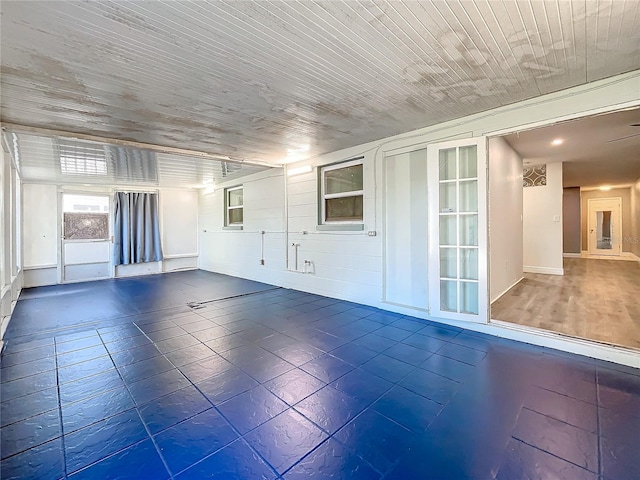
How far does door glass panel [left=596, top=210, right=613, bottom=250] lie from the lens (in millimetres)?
10453

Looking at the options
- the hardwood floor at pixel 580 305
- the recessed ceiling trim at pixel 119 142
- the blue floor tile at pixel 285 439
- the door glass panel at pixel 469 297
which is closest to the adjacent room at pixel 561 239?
the hardwood floor at pixel 580 305

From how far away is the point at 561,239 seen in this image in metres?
6.62

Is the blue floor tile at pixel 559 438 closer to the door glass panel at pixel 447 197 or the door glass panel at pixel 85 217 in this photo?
the door glass panel at pixel 447 197

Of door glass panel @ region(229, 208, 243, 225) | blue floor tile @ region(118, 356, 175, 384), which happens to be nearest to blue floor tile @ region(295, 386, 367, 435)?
blue floor tile @ region(118, 356, 175, 384)

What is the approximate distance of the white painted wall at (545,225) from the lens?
21.7 feet

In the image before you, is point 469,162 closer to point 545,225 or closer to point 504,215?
point 504,215

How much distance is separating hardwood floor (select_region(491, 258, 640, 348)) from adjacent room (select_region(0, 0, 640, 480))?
53 mm

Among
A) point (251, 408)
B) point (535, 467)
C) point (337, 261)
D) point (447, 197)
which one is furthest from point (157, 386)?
point (447, 197)

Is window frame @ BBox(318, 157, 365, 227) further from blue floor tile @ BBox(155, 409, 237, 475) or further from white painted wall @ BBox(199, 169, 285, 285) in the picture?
blue floor tile @ BBox(155, 409, 237, 475)

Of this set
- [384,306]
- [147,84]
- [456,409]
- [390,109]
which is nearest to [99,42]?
[147,84]

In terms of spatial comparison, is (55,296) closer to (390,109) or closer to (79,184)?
(79,184)

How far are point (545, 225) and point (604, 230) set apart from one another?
6.21 meters

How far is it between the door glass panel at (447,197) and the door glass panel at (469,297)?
0.90 m

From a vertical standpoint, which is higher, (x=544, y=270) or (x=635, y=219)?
(x=635, y=219)
